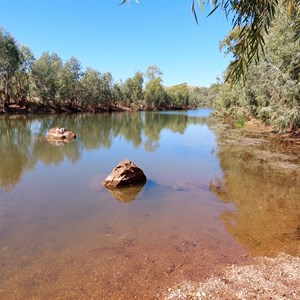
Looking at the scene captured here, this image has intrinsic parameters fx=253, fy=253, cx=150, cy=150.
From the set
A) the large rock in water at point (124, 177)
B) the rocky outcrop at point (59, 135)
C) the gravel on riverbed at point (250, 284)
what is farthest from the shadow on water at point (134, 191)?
the rocky outcrop at point (59, 135)

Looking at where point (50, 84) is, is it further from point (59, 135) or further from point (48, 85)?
point (59, 135)

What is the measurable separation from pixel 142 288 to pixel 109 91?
66.2 meters

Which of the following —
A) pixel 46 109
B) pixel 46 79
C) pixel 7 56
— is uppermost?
pixel 7 56

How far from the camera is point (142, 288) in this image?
413cm

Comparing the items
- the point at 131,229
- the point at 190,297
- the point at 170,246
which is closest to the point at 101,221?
the point at 131,229

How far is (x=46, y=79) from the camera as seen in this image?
161 ft

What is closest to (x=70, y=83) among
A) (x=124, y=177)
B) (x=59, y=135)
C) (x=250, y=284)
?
(x=59, y=135)

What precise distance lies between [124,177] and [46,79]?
4648cm

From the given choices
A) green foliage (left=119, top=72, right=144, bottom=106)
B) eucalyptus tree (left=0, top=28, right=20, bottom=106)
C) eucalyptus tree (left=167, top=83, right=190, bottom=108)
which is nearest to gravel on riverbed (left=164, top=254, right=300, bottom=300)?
eucalyptus tree (left=0, top=28, right=20, bottom=106)

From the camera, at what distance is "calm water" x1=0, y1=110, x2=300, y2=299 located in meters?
4.41

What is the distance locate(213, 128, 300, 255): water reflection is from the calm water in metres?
0.03

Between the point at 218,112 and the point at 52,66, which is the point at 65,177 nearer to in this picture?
the point at 218,112

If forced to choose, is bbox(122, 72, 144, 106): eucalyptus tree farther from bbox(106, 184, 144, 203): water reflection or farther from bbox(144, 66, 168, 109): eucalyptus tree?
bbox(106, 184, 144, 203): water reflection

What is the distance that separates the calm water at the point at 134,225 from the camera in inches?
173
